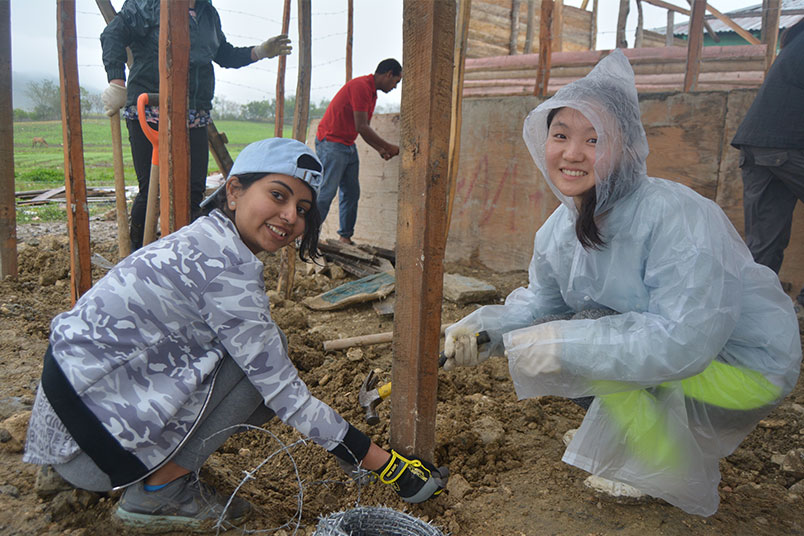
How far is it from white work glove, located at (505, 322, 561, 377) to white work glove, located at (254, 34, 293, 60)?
118 inches

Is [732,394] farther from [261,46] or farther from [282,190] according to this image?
[261,46]

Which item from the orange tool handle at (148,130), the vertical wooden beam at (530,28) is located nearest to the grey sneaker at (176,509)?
the orange tool handle at (148,130)

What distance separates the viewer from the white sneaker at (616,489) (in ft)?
6.01

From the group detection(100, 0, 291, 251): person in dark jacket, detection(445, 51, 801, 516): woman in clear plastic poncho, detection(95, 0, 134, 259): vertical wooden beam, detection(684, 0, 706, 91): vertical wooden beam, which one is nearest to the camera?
detection(445, 51, 801, 516): woman in clear plastic poncho

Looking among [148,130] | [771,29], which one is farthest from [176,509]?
[771,29]

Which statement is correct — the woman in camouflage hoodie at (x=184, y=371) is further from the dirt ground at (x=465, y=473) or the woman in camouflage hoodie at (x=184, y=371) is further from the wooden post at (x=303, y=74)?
the wooden post at (x=303, y=74)

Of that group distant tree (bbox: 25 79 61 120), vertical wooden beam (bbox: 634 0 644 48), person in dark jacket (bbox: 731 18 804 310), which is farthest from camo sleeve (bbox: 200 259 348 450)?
distant tree (bbox: 25 79 61 120)

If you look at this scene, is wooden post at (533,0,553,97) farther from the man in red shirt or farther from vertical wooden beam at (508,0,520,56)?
vertical wooden beam at (508,0,520,56)

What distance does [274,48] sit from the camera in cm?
383

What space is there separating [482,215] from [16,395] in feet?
12.6

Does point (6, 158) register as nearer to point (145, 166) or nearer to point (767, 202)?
point (145, 166)

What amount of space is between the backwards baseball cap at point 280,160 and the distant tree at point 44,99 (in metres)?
27.7

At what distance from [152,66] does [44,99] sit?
28.4 metres

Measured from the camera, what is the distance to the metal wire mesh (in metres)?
1.41
